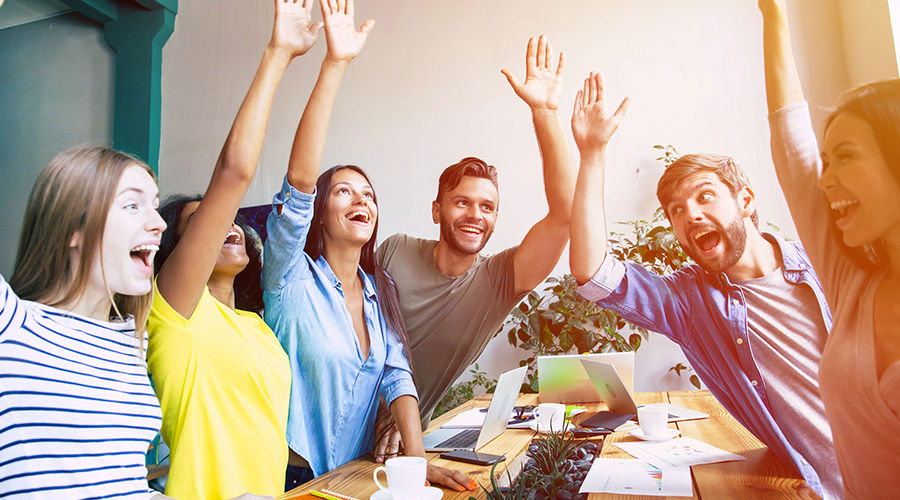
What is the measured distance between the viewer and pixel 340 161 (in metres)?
2.05

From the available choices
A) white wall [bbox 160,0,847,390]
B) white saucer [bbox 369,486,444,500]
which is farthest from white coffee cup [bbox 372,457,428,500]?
white wall [bbox 160,0,847,390]

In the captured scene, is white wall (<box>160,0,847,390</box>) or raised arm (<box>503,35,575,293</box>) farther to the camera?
white wall (<box>160,0,847,390</box>)

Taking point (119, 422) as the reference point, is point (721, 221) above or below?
above

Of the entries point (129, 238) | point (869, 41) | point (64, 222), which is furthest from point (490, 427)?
point (869, 41)

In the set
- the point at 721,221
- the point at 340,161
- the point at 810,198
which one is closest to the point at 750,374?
the point at 721,221

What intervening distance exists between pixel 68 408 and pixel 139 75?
1.23 metres

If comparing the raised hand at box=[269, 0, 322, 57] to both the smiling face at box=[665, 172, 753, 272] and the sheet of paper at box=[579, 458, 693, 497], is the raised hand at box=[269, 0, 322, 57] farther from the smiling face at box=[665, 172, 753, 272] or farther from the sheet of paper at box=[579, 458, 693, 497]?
the sheet of paper at box=[579, 458, 693, 497]

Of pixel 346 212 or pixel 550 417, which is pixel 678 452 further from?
pixel 346 212

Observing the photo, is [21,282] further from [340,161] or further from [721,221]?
[721,221]

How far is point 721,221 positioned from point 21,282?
139 centimetres

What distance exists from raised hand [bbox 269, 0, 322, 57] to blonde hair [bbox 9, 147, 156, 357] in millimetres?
484

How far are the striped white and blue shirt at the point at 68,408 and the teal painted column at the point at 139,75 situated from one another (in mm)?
926

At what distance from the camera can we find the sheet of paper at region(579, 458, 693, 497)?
1.17 metres

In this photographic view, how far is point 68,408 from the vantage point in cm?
98
